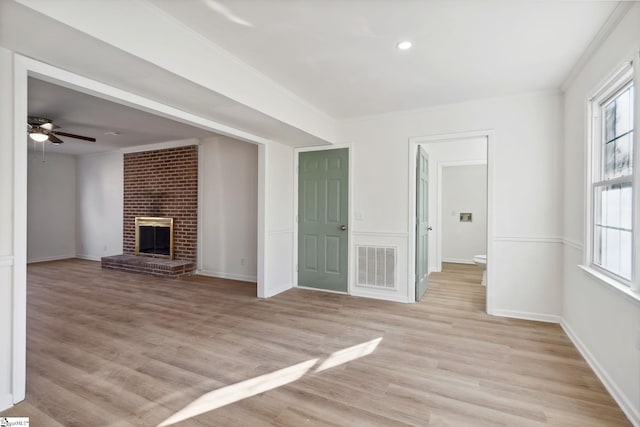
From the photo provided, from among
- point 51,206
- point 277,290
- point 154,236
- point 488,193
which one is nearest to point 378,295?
point 277,290

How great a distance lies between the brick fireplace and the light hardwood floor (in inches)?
69.0

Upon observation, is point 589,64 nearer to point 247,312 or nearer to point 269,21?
point 269,21

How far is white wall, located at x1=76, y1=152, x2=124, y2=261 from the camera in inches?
264

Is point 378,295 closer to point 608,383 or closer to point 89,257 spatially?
point 608,383

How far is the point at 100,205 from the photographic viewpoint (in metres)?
6.98

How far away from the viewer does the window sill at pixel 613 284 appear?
1.72 meters

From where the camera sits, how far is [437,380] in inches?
85.2

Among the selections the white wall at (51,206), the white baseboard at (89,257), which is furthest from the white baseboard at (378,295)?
the white wall at (51,206)

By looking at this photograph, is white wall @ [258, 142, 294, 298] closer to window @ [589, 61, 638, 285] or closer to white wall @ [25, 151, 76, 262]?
window @ [589, 61, 638, 285]

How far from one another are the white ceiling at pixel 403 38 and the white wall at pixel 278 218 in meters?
1.34

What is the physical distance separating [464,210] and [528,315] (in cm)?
403

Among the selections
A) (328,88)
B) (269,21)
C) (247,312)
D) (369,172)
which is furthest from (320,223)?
(269,21)

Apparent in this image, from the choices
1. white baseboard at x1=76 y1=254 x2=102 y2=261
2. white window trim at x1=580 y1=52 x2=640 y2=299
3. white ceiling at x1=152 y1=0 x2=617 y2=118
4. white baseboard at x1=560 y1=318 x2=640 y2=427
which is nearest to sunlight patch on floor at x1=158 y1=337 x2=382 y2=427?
white baseboard at x1=560 y1=318 x2=640 y2=427

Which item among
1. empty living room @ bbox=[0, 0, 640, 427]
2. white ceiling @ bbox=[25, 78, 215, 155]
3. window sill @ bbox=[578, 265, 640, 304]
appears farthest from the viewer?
white ceiling @ bbox=[25, 78, 215, 155]
